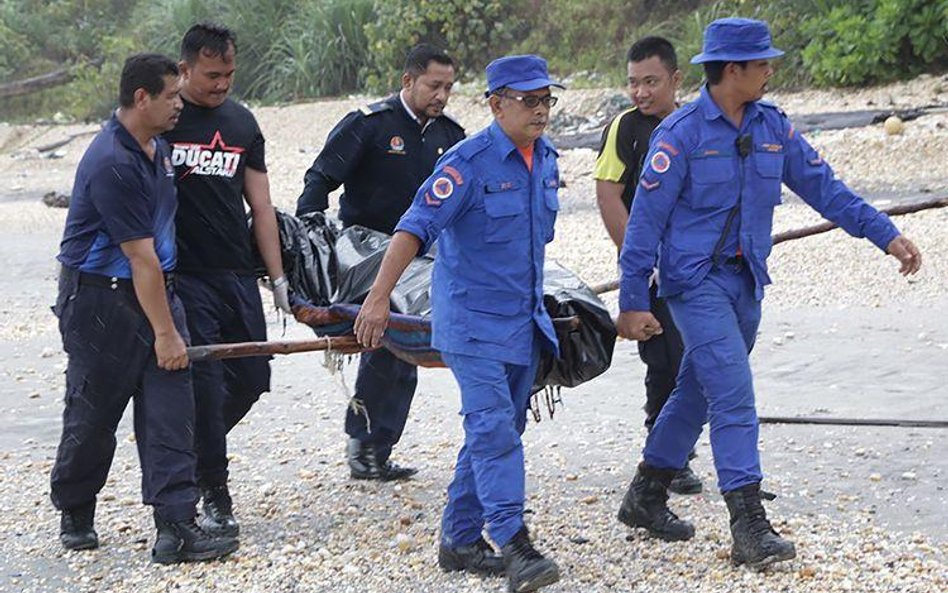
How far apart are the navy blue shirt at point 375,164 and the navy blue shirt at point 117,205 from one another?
1041 millimetres

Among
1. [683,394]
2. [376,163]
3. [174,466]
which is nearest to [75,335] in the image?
[174,466]

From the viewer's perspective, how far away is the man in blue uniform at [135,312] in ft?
17.6

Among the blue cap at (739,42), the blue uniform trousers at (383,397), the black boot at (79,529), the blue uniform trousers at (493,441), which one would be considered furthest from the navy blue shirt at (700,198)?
the black boot at (79,529)

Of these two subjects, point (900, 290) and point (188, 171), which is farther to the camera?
point (900, 290)

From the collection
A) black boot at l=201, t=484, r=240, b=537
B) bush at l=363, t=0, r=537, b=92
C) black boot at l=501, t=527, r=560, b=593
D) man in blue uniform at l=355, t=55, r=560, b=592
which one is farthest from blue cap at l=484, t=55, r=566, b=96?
bush at l=363, t=0, r=537, b=92

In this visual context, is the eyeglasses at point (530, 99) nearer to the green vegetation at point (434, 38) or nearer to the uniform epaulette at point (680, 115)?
the uniform epaulette at point (680, 115)

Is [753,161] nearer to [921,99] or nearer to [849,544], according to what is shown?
[849,544]

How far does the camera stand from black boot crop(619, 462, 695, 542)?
5.59 meters

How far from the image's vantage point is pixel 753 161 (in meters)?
5.33

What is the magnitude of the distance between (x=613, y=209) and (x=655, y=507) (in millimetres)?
1241

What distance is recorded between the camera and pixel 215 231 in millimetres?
5902

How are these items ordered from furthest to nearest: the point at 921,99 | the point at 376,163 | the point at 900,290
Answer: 1. the point at 921,99
2. the point at 900,290
3. the point at 376,163

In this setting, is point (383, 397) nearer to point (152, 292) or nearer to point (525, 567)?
point (152, 292)

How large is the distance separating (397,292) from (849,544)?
1.88m
